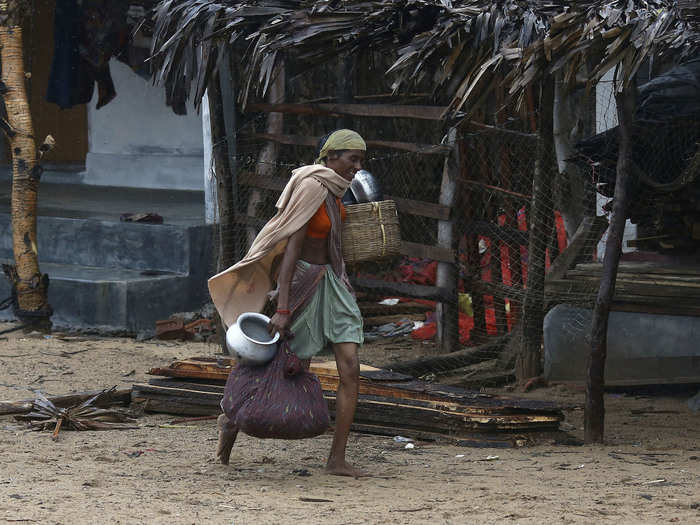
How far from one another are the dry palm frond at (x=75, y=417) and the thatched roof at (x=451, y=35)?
7.50 feet

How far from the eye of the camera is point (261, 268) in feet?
17.8

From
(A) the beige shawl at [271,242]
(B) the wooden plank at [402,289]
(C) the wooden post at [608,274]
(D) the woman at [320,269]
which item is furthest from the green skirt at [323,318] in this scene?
(B) the wooden plank at [402,289]

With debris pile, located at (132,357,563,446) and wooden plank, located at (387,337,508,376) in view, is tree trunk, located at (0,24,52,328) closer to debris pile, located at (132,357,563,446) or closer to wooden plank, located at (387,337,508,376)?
debris pile, located at (132,357,563,446)

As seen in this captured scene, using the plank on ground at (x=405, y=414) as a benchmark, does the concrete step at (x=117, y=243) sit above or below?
above

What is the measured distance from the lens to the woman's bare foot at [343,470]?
17.3 feet

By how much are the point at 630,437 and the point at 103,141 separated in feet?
29.3

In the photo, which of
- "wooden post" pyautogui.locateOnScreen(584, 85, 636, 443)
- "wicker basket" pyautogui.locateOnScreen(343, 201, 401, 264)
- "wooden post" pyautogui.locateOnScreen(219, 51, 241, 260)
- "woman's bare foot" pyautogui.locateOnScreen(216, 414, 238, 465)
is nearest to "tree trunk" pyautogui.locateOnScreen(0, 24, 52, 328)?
"wooden post" pyautogui.locateOnScreen(219, 51, 241, 260)

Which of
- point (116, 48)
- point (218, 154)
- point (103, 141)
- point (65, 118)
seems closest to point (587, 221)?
point (218, 154)

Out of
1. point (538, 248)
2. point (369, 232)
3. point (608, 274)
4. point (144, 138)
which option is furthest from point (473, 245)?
point (144, 138)

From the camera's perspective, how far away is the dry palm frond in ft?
21.1

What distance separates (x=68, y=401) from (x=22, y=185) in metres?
3.28

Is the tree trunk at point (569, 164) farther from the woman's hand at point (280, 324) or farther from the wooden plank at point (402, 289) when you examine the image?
the woman's hand at point (280, 324)

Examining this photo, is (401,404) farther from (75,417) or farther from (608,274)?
(75,417)

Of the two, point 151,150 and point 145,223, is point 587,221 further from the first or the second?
point 151,150
